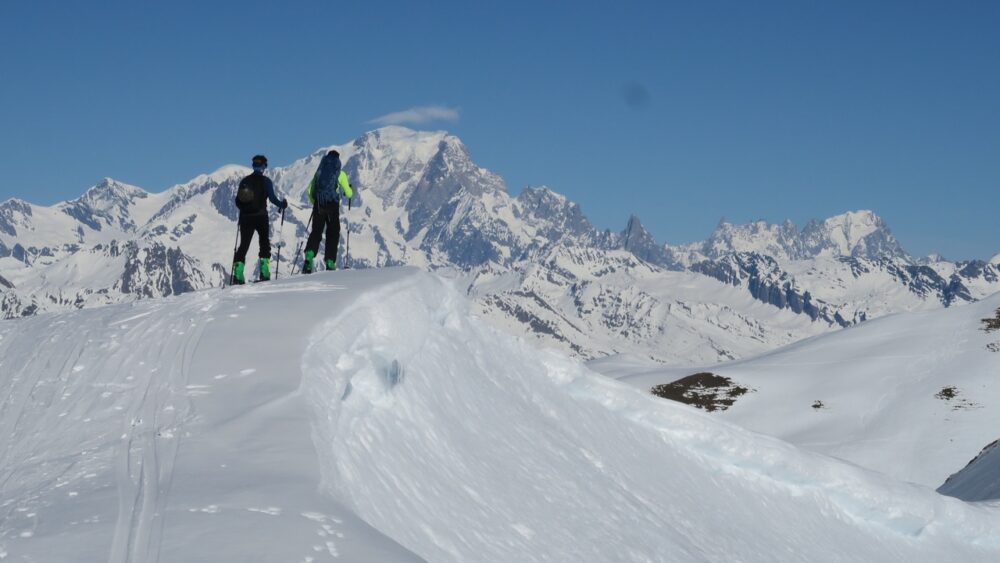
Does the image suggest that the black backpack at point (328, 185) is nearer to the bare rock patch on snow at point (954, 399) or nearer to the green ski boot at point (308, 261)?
the green ski boot at point (308, 261)

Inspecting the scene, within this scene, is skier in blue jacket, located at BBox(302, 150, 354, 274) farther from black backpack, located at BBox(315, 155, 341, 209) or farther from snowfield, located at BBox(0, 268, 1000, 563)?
snowfield, located at BBox(0, 268, 1000, 563)

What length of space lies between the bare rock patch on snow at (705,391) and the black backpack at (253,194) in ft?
191

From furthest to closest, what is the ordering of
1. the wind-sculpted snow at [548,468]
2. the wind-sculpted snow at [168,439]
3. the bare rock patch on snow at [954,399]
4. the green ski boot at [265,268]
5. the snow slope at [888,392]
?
the bare rock patch on snow at [954,399], the snow slope at [888,392], the green ski boot at [265,268], the wind-sculpted snow at [548,468], the wind-sculpted snow at [168,439]

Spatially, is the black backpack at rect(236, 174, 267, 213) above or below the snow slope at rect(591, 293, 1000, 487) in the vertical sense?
above

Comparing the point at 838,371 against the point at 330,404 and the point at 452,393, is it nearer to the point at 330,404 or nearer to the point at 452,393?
the point at 452,393

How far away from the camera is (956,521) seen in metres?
25.0

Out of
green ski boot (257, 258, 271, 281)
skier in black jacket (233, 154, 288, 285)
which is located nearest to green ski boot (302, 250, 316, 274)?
green ski boot (257, 258, 271, 281)

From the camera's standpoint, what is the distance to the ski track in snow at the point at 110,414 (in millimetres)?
8281

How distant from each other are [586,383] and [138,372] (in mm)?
12728

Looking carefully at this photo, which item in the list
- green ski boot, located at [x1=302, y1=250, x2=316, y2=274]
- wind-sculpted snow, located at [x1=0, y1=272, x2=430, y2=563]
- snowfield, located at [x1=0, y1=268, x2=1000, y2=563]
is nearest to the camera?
wind-sculpted snow, located at [x1=0, y1=272, x2=430, y2=563]

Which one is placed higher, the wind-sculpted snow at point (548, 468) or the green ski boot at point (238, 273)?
the green ski boot at point (238, 273)

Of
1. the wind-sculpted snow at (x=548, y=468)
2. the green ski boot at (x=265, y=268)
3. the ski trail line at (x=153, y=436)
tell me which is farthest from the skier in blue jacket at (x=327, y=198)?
the ski trail line at (x=153, y=436)

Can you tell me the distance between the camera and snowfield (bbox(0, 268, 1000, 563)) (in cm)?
821

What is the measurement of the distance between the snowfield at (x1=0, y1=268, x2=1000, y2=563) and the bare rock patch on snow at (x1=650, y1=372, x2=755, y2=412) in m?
51.6
